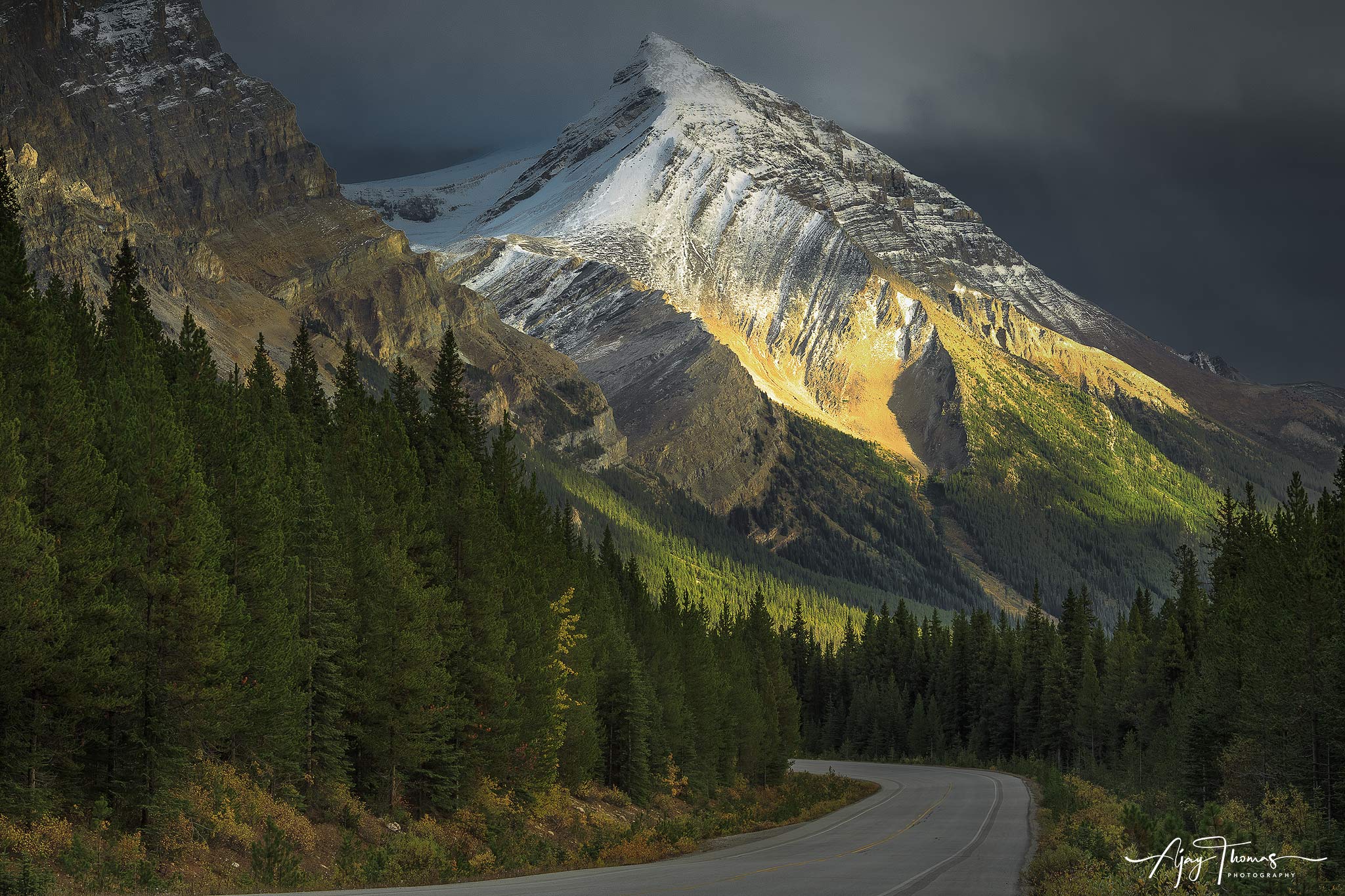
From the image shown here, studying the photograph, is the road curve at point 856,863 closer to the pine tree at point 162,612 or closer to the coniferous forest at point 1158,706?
the coniferous forest at point 1158,706

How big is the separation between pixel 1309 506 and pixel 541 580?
1603 inches

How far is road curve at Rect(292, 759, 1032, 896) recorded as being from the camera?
86.9ft

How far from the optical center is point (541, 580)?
53406mm

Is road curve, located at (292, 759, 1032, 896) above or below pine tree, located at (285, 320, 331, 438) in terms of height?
below

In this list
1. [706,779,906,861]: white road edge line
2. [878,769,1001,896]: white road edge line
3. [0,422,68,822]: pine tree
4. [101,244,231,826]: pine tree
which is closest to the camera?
[0,422,68,822]: pine tree

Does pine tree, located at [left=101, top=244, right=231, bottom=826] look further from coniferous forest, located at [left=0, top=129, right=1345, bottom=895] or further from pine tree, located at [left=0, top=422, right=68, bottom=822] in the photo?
pine tree, located at [left=0, top=422, right=68, bottom=822]

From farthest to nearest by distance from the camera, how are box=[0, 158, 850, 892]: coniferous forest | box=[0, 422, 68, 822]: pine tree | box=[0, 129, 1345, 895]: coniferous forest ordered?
box=[0, 129, 1345, 895]: coniferous forest
box=[0, 158, 850, 892]: coniferous forest
box=[0, 422, 68, 822]: pine tree

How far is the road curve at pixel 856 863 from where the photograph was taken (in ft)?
86.9

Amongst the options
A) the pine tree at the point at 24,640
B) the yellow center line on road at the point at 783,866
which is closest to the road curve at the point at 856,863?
the yellow center line on road at the point at 783,866

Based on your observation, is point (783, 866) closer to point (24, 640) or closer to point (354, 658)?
point (354, 658)

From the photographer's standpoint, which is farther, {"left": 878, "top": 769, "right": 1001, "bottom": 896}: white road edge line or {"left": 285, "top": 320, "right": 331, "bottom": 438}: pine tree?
{"left": 285, "top": 320, "right": 331, "bottom": 438}: pine tree

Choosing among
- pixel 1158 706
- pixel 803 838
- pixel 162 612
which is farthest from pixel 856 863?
pixel 1158 706

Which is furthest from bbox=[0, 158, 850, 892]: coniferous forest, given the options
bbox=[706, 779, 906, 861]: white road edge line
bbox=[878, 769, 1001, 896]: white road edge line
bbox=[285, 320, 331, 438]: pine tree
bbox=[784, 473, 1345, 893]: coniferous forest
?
bbox=[784, 473, 1345, 893]: coniferous forest

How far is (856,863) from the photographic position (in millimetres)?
33656
